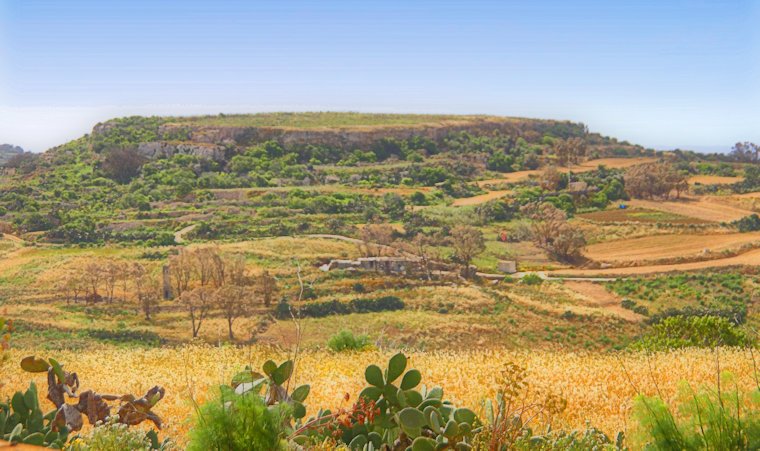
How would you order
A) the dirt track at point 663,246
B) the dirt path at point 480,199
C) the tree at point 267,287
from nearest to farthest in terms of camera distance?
the tree at point 267,287 < the dirt track at point 663,246 < the dirt path at point 480,199

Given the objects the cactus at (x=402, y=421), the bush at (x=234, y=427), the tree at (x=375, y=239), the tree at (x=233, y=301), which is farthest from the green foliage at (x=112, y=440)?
the tree at (x=375, y=239)

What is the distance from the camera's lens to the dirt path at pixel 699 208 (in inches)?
1805

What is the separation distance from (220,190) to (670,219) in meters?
31.6

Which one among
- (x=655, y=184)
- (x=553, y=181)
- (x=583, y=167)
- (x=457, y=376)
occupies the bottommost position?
(x=553, y=181)

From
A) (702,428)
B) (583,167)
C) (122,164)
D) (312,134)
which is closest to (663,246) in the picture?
(583,167)

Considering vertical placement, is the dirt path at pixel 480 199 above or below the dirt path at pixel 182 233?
above

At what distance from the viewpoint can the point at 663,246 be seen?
3934cm

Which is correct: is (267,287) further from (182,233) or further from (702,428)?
(702,428)

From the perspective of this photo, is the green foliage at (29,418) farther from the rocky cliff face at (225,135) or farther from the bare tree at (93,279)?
the rocky cliff face at (225,135)

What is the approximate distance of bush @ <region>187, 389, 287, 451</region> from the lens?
105 inches

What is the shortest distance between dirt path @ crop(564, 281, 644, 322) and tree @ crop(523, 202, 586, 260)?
5.78m

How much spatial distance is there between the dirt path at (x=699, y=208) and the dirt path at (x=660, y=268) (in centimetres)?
923

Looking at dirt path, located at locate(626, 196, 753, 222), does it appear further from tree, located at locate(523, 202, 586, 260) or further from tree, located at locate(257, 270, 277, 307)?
tree, located at locate(257, 270, 277, 307)

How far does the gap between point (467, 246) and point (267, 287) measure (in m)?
11.3
